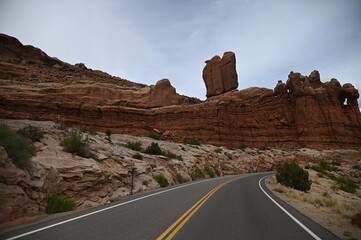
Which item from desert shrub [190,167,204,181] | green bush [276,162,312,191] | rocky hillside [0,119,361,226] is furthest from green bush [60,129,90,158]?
green bush [276,162,312,191]

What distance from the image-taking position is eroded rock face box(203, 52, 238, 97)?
261 feet

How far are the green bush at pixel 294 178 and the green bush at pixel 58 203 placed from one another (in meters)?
19.1

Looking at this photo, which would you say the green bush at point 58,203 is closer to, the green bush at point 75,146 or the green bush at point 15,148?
the green bush at point 15,148

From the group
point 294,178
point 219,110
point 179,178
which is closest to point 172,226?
point 179,178

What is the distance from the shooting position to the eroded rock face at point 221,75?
79.6 meters

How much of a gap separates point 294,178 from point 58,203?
64.9 ft

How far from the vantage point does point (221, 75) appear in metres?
80.9

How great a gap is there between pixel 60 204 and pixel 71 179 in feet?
5.26

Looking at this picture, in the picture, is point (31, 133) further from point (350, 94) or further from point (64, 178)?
point (350, 94)

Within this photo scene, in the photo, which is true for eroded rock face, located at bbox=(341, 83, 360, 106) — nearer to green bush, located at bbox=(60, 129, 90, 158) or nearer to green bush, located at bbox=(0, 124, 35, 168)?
green bush, located at bbox=(60, 129, 90, 158)

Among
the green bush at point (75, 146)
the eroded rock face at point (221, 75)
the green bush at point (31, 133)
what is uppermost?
the eroded rock face at point (221, 75)

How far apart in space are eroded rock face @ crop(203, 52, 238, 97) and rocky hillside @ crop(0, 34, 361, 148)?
25.4 feet

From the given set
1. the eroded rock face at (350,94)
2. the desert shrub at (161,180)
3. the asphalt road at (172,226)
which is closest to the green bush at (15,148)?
the asphalt road at (172,226)

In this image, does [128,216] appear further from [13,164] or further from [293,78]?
[293,78]
